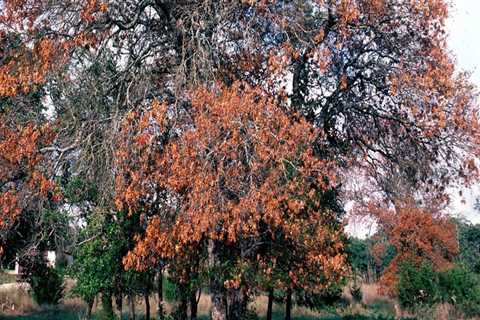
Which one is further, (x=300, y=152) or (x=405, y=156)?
(x=405, y=156)

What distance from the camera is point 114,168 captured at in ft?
34.1

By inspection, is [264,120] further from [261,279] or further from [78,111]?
[78,111]

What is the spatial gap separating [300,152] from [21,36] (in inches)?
206

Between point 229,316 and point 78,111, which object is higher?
point 78,111

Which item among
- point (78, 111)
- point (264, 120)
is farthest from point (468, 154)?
point (78, 111)

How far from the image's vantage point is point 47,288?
25.8 metres

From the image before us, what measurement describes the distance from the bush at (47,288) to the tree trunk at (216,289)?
540 inches

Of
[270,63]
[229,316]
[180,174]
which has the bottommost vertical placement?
[229,316]

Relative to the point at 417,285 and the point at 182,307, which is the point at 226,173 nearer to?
the point at 182,307

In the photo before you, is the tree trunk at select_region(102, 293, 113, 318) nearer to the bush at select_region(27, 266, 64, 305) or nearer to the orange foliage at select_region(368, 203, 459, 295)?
the bush at select_region(27, 266, 64, 305)

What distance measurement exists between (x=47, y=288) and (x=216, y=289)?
1605cm

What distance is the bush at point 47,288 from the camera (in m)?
24.5

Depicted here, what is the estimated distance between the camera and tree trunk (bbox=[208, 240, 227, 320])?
11.2 metres

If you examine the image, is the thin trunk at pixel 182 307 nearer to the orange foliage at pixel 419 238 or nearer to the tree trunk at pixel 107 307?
the tree trunk at pixel 107 307
